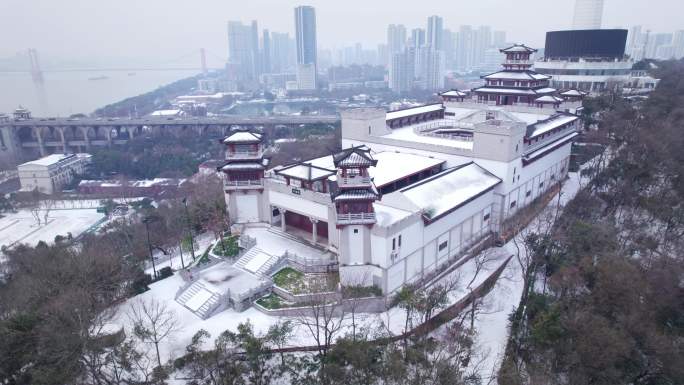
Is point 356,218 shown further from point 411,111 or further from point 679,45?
point 679,45

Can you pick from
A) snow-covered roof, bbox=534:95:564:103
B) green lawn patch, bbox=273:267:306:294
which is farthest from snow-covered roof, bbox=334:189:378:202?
snow-covered roof, bbox=534:95:564:103

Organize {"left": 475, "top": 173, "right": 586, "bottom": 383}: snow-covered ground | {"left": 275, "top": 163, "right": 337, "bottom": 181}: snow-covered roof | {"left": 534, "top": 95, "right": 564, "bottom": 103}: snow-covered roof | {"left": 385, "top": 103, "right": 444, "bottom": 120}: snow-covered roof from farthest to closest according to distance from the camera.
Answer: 1. {"left": 385, "top": 103, "right": 444, "bottom": 120}: snow-covered roof
2. {"left": 534, "top": 95, "right": 564, "bottom": 103}: snow-covered roof
3. {"left": 275, "top": 163, "right": 337, "bottom": 181}: snow-covered roof
4. {"left": 475, "top": 173, "right": 586, "bottom": 383}: snow-covered ground

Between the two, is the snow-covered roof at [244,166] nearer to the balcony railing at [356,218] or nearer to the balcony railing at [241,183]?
the balcony railing at [241,183]

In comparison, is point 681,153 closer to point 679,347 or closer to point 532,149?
point 532,149

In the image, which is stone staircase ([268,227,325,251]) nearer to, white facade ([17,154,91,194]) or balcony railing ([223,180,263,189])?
balcony railing ([223,180,263,189])

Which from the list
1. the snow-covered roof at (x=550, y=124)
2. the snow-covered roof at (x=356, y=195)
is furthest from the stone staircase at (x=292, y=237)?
the snow-covered roof at (x=550, y=124)
